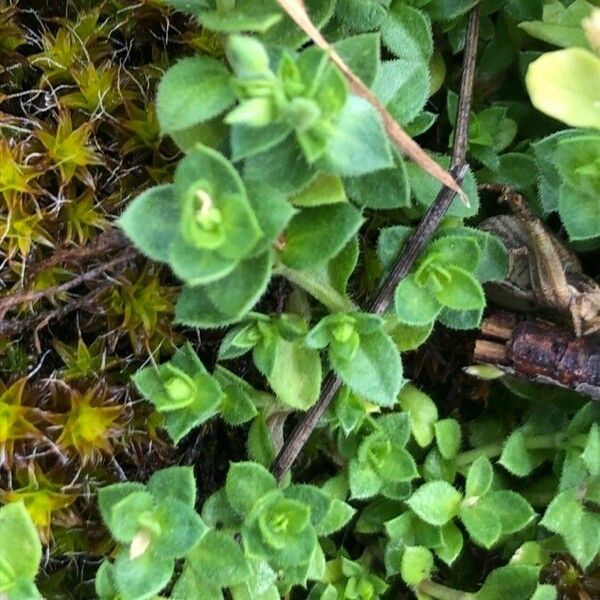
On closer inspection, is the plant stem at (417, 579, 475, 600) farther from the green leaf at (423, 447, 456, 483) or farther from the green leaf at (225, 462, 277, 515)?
the green leaf at (225, 462, 277, 515)

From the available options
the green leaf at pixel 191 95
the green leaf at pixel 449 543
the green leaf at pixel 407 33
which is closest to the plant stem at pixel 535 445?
the green leaf at pixel 449 543

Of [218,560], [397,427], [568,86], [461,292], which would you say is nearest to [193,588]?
[218,560]

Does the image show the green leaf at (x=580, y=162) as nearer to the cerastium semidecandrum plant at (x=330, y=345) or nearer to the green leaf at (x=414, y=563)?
the cerastium semidecandrum plant at (x=330, y=345)

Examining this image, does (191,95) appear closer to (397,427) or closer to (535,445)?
(397,427)

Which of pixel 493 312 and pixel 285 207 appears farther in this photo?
pixel 493 312

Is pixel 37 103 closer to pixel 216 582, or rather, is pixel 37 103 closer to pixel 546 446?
pixel 216 582

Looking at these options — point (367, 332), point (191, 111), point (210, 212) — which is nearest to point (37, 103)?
point (191, 111)
